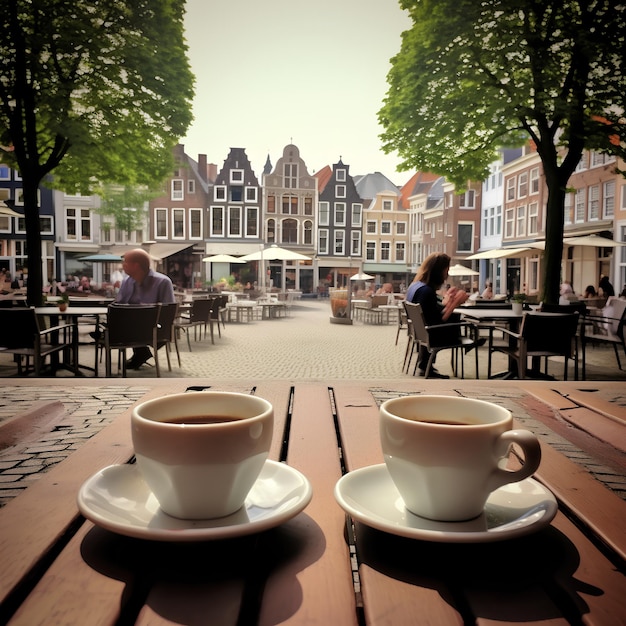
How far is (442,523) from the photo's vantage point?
0.52m

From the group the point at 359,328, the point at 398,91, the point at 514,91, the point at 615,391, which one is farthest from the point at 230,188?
the point at 615,391

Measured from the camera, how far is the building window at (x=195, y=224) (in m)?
24.9

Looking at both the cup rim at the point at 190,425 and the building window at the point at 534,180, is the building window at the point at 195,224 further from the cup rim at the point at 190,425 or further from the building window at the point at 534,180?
the cup rim at the point at 190,425

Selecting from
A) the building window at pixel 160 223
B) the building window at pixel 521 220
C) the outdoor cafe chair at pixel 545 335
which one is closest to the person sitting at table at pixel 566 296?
the outdoor cafe chair at pixel 545 335

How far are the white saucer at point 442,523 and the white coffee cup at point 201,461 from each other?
0.10 m

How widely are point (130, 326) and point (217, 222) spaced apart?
21836 mm

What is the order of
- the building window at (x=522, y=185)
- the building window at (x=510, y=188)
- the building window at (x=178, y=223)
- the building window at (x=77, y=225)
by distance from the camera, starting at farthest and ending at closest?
the building window at (x=77, y=225) < the building window at (x=178, y=223) < the building window at (x=510, y=188) < the building window at (x=522, y=185)

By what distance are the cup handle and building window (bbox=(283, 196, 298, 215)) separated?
95.7 ft

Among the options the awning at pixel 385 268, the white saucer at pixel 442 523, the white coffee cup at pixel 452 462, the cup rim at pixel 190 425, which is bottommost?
the white saucer at pixel 442 523

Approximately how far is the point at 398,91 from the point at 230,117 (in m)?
2.88

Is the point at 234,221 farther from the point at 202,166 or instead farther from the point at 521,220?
the point at 521,220

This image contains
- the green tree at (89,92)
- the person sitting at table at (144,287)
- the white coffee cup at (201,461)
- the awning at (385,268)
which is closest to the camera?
the white coffee cup at (201,461)

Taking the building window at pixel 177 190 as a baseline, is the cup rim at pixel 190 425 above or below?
below

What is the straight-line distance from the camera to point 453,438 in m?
0.50
